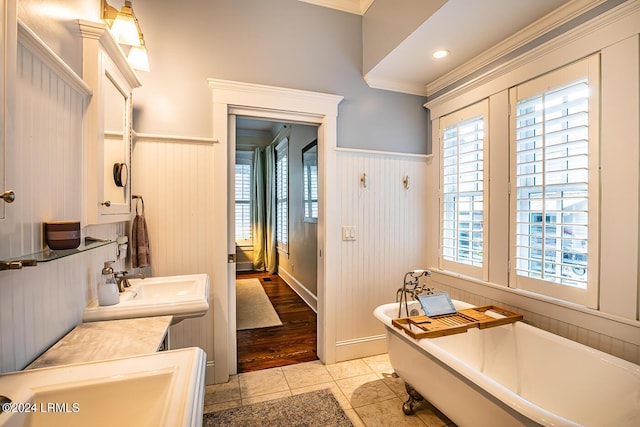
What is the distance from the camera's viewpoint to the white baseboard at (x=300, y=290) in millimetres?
3942

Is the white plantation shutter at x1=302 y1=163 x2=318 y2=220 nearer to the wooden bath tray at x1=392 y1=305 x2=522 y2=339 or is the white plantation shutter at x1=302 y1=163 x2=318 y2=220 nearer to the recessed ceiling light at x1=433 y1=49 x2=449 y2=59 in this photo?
the recessed ceiling light at x1=433 y1=49 x2=449 y2=59

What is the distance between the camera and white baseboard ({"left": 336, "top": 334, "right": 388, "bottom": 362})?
8.70 feet

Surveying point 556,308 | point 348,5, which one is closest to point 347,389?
point 556,308

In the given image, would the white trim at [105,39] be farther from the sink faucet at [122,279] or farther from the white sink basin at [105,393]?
the white sink basin at [105,393]

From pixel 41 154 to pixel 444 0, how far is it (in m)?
2.14

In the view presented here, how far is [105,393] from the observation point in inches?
33.7

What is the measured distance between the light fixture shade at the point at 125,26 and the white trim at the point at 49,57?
1.76ft

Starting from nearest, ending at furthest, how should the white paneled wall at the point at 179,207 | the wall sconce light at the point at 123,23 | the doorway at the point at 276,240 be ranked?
the wall sconce light at the point at 123,23 < the white paneled wall at the point at 179,207 < the doorway at the point at 276,240

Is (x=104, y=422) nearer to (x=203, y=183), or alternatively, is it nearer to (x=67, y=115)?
(x=67, y=115)

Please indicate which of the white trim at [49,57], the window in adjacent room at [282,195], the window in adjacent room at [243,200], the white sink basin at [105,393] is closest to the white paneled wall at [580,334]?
the white sink basin at [105,393]

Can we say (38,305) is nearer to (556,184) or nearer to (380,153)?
(380,153)

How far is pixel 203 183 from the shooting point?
2.28 m

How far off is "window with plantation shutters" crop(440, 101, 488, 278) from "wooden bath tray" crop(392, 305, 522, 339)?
1.45 ft

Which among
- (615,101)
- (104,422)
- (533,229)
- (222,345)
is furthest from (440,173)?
(104,422)
